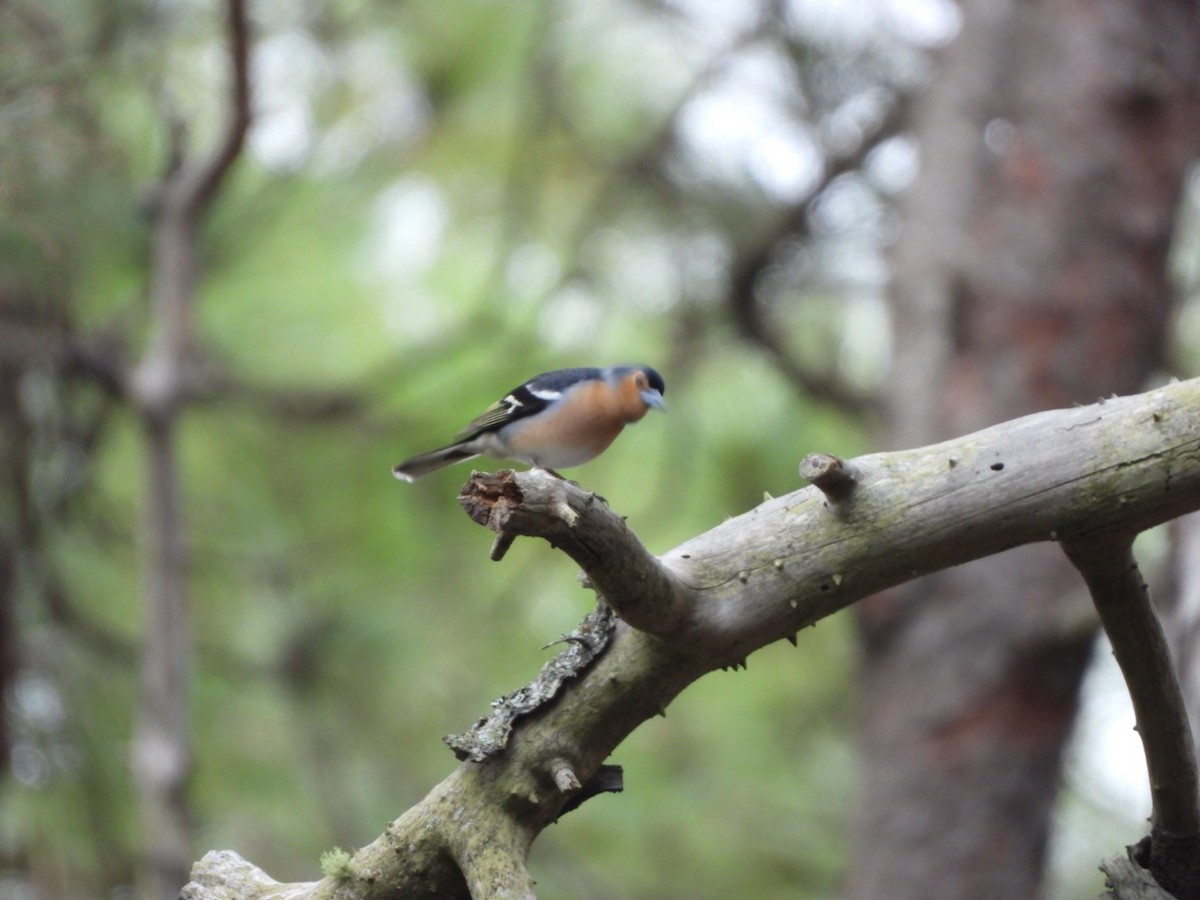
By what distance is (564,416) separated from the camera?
3686 mm

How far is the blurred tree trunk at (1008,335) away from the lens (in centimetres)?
530

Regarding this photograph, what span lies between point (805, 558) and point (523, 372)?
3961 millimetres

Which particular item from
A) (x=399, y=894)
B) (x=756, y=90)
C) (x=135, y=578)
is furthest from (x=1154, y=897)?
(x=135, y=578)

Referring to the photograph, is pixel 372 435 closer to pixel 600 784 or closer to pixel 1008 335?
pixel 1008 335

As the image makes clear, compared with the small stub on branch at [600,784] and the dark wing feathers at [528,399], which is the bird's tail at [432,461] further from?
the small stub on branch at [600,784]

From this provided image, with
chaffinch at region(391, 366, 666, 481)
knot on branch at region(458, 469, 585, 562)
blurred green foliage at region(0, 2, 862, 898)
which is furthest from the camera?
blurred green foliage at region(0, 2, 862, 898)

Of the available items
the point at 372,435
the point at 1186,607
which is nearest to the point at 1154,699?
the point at 1186,607

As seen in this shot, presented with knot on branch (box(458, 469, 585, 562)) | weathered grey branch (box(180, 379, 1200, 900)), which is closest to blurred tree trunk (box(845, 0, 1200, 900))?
weathered grey branch (box(180, 379, 1200, 900))

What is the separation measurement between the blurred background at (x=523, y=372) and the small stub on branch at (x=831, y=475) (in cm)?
294

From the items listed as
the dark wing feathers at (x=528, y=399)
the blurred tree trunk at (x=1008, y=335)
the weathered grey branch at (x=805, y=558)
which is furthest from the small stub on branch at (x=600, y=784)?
the blurred tree trunk at (x=1008, y=335)

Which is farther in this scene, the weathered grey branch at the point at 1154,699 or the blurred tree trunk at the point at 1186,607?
the blurred tree trunk at the point at 1186,607

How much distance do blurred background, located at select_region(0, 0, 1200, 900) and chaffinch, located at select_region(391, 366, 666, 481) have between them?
1415 millimetres

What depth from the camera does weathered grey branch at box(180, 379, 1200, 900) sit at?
195cm

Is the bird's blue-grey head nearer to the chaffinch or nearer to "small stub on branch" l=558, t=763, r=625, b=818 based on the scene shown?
the chaffinch
